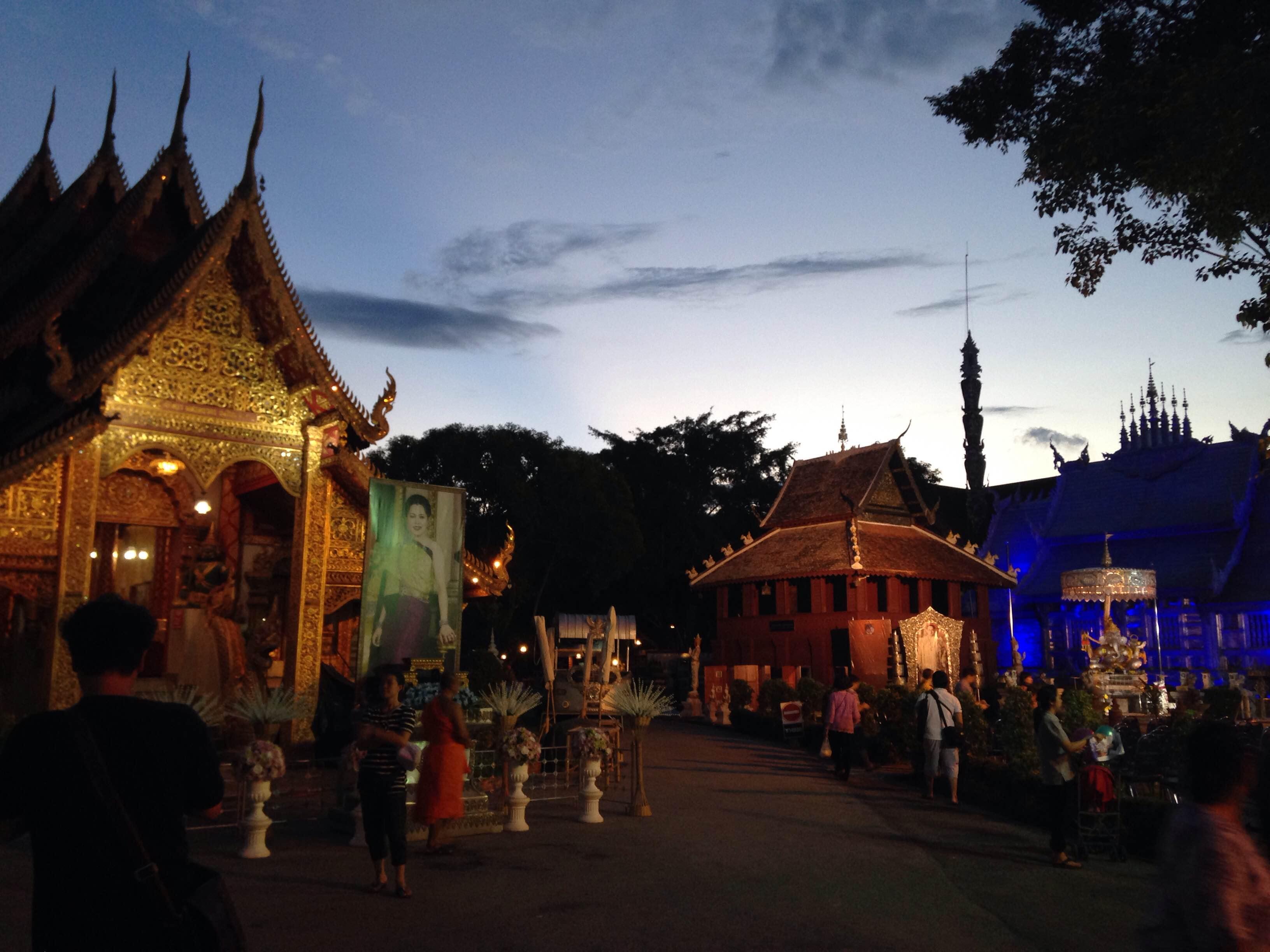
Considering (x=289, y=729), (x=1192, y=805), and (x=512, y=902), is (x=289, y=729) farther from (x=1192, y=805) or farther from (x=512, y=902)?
(x=1192, y=805)

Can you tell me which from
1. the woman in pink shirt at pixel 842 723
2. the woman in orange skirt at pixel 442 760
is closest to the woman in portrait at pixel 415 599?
the woman in orange skirt at pixel 442 760

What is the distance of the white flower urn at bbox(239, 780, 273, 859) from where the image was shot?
9195mm

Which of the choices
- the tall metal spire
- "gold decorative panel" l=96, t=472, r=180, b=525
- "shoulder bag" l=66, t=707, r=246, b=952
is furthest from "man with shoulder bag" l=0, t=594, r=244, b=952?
the tall metal spire

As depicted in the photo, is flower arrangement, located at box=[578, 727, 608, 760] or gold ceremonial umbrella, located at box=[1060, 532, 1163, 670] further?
gold ceremonial umbrella, located at box=[1060, 532, 1163, 670]

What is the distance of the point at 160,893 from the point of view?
9.79ft

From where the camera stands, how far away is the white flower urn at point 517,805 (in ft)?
35.3

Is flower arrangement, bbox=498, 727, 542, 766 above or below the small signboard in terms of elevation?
above

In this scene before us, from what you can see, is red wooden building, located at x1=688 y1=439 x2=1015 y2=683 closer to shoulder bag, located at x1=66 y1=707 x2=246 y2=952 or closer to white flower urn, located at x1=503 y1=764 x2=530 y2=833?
white flower urn, located at x1=503 y1=764 x2=530 y2=833

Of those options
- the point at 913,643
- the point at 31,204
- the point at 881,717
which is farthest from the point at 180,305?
the point at 913,643

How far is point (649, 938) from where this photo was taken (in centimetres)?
682

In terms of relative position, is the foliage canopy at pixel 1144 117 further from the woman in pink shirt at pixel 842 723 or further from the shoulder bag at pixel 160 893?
the shoulder bag at pixel 160 893

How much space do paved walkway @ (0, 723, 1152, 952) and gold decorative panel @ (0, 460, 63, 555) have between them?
4.74 m

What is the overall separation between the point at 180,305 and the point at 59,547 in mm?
3562

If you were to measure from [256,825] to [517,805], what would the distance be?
272cm
